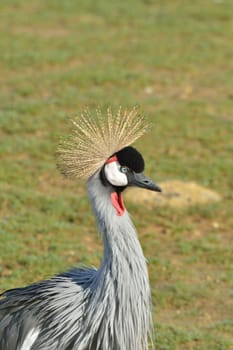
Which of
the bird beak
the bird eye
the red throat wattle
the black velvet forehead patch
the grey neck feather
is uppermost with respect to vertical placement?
the black velvet forehead patch

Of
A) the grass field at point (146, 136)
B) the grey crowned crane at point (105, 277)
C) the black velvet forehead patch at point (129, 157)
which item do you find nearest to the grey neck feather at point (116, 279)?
the grey crowned crane at point (105, 277)

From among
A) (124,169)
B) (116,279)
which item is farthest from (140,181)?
(116,279)

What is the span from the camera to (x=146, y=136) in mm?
6824

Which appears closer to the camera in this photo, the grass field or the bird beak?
the bird beak

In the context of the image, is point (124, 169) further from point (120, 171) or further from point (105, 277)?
point (105, 277)

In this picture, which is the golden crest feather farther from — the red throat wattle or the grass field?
the grass field

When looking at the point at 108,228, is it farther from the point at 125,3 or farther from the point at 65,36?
the point at 125,3

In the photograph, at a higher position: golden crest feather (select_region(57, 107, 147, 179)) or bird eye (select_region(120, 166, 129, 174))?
golden crest feather (select_region(57, 107, 147, 179))

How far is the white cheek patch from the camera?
3357 mm

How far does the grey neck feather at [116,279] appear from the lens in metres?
3.34

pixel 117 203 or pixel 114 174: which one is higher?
pixel 114 174

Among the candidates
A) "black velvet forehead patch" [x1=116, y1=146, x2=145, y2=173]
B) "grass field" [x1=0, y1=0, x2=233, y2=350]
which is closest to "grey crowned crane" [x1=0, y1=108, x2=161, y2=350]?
"black velvet forehead patch" [x1=116, y1=146, x2=145, y2=173]

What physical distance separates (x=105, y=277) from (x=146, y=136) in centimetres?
355

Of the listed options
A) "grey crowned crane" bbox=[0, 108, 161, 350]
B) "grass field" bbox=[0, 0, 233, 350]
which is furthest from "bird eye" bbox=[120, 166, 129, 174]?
"grass field" bbox=[0, 0, 233, 350]
